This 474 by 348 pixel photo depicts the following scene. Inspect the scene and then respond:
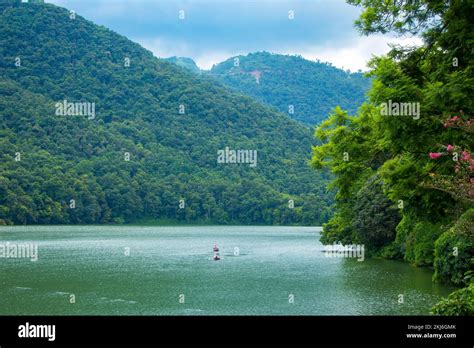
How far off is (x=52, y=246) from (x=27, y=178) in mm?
47365

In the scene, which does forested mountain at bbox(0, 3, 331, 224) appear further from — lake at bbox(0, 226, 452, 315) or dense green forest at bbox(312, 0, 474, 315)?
dense green forest at bbox(312, 0, 474, 315)

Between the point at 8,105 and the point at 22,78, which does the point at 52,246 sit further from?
the point at 22,78

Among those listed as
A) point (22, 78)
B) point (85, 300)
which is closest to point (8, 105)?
point (22, 78)

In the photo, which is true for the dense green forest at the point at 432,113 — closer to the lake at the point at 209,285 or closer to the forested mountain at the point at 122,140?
the lake at the point at 209,285

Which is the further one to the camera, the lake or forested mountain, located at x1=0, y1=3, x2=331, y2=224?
forested mountain, located at x1=0, y1=3, x2=331, y2=224

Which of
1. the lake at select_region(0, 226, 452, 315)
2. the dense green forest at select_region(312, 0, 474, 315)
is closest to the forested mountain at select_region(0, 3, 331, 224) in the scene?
the lake at select_region(0, 226, 452, 315)

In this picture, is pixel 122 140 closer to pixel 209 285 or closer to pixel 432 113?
pixel 209 285

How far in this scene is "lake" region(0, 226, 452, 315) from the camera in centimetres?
2439

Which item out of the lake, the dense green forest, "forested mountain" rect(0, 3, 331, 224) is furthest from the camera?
"forested mountain" rect(0, 3, 331, 224)

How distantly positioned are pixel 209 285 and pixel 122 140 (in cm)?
11080

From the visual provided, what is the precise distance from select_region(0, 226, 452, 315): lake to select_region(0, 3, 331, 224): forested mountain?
47282mm

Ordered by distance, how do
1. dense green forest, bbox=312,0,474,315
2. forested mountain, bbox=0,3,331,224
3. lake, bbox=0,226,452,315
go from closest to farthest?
dense green forest, bbox=312,0,474,315 → lake, bbox=0,226,452,315 → forested mountain, bbox=0,3,331,224

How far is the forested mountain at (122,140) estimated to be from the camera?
11275 centimetres

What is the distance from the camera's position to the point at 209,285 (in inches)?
1286
